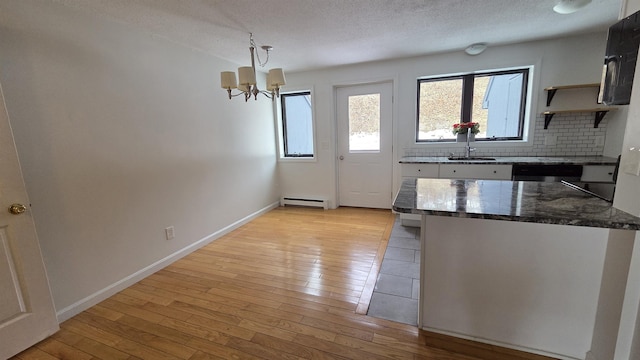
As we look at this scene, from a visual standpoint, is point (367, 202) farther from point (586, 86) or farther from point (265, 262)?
point (586, 86)

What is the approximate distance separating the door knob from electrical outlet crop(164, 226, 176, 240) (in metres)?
1.14

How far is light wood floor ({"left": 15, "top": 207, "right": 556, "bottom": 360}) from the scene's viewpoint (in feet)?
5.19

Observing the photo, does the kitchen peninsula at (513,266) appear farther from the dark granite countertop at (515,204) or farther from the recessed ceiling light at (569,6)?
the recessed ceiling light at (569,6)

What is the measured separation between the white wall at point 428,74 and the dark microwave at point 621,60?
7.69 feet

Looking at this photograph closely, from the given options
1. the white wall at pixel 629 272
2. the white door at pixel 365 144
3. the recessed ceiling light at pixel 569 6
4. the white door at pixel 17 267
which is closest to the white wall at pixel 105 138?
the white door at pixel 17 267

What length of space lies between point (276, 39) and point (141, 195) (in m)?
2.04

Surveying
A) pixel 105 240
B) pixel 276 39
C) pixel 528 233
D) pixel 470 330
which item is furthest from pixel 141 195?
pixel 528 233

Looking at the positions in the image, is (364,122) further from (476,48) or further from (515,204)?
(515,204)

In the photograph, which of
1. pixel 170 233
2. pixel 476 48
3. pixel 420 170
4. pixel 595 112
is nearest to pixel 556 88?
pixel 595 112

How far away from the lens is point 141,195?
242 cm

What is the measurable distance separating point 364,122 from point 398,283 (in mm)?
2671

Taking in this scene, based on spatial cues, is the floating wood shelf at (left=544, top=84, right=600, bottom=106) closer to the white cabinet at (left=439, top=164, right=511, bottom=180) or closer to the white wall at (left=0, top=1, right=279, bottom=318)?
the white cabinet at (left=439, top=164, right=511, bottom=180)

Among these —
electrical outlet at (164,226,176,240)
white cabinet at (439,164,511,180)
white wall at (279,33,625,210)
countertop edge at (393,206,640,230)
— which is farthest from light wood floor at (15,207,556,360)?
white wall at (279,33,625,210)

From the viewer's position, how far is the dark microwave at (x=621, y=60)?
1114 mm
